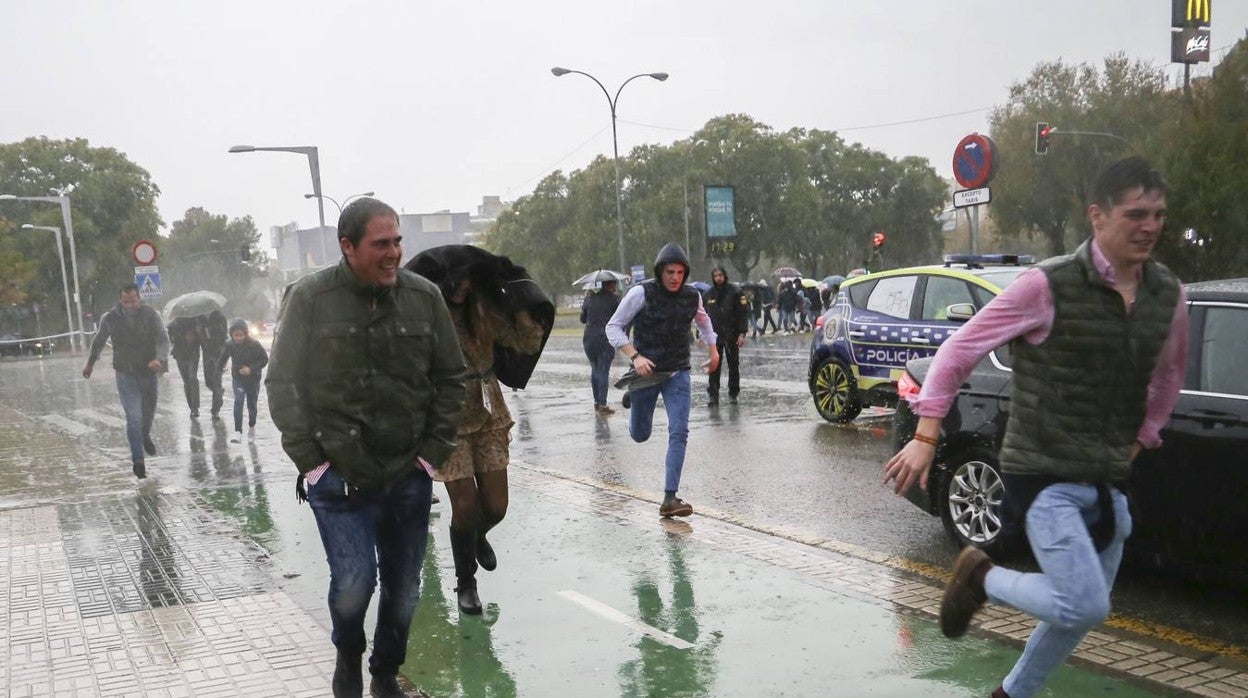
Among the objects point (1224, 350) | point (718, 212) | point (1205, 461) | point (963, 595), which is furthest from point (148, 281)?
point (718, 212)

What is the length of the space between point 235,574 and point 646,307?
9.92 ft

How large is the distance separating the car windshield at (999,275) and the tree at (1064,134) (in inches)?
1695

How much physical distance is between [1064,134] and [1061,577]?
55633 mm

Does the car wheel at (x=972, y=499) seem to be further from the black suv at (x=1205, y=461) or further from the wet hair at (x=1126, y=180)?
the wet hair at (x=1126, y=180)

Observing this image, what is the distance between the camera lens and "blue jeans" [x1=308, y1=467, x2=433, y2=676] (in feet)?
13.3

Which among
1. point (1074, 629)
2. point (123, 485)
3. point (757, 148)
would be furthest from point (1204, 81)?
point (1074, 629)

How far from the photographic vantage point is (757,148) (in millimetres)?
60688

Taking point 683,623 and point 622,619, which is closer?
point 683,623

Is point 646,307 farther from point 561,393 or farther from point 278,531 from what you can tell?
point 561,393

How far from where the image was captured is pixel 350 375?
399 cm

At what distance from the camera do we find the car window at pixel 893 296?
11391 mm

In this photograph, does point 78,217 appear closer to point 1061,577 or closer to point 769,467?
point 769,467

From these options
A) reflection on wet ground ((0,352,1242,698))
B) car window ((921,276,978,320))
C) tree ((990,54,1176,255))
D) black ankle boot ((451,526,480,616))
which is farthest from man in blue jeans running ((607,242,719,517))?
tree ((990,54,1176,255))

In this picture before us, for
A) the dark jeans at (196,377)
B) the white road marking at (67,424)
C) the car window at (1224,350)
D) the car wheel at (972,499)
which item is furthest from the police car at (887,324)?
the white road marking at (67,424)
